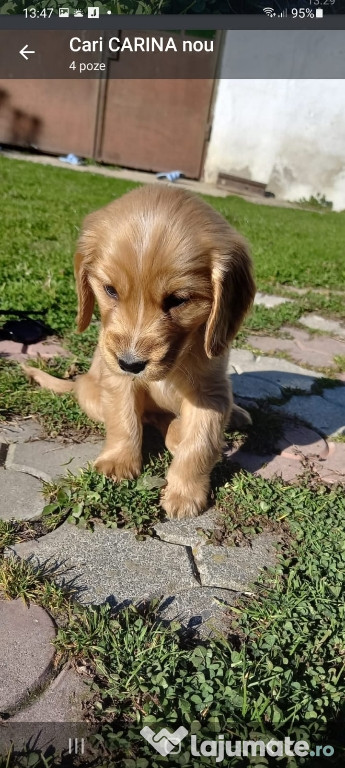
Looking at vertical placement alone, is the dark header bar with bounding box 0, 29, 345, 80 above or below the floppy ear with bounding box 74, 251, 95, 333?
above

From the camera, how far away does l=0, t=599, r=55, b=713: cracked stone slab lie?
151cm

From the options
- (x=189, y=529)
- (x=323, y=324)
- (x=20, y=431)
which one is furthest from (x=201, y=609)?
(x=323, y=324)

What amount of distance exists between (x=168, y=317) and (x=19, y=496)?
0.85 metres

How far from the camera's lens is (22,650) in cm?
161

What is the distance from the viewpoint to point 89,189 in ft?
32.7

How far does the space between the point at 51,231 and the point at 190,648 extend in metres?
5.49

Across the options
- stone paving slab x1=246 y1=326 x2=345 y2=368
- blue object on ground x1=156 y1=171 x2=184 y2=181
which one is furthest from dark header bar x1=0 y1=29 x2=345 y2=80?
stone paving slab x1=246 y1=326 x2=345 y2=368

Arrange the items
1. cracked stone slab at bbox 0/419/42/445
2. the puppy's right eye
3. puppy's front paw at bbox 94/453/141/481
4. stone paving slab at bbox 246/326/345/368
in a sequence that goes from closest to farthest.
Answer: the puppy's right eye, puppy's front paw at bbox 94/453/141/481, cracked stone slab at bbox 0/419/42/445, stone paving slab at bbox 246/326/345/368

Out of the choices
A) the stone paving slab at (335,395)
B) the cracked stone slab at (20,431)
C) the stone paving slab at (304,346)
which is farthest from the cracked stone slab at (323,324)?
the cracked stone slab at (20,431)

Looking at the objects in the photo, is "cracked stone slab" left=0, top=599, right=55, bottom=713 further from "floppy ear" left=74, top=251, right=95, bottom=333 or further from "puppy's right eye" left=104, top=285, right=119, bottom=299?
"floppy ear" left=74, top=251, right=95, bottom=333

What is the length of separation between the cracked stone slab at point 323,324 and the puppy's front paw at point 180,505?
2742mm

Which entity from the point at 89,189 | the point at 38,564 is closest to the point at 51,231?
the point at 89,189

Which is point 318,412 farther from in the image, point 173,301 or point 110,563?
point 110,563

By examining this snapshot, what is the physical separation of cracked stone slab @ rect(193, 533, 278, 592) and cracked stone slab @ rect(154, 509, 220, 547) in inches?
2.1
